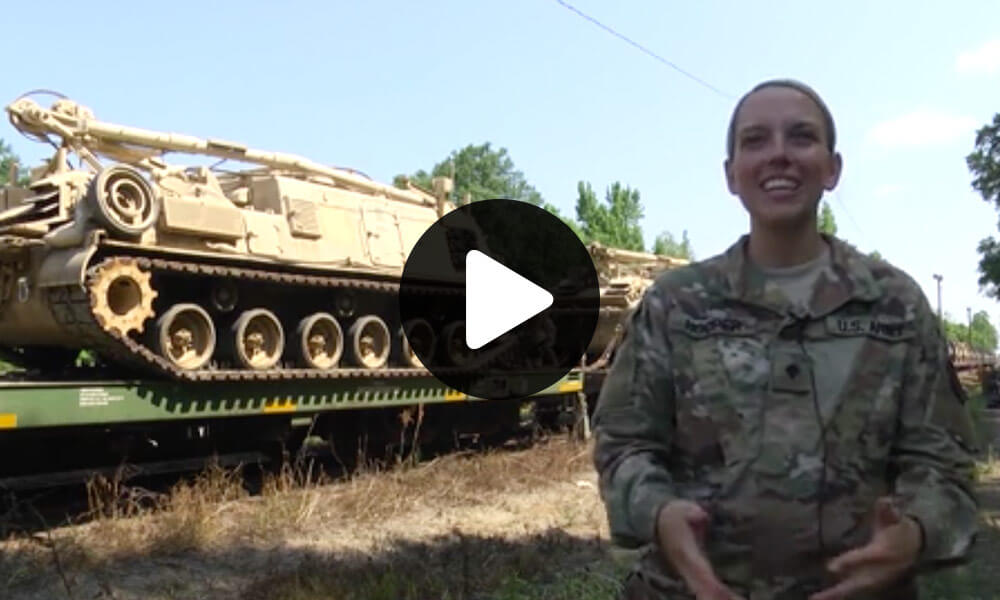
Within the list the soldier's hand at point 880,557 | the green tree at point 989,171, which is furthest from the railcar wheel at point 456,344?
the green tree at point 989,171

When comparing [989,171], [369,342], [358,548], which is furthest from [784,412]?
[989,171]

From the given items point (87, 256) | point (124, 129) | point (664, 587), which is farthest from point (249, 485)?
point (664, 587)

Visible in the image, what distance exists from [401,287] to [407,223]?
3.77 feet

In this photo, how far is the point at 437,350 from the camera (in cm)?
1344

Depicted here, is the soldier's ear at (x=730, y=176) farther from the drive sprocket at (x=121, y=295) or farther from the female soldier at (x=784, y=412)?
the drive sprocket at (x=121, y=295)

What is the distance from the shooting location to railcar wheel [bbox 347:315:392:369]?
11891 mm

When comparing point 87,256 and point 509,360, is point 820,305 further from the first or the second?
point 509,360

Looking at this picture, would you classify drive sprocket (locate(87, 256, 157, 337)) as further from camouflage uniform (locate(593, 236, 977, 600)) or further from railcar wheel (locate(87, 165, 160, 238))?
camouflage uniform (locate(593, 236, 977, 600))

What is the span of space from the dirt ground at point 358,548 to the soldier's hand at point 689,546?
4.19 metres

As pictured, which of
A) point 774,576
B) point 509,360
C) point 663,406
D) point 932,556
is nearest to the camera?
point 932,556

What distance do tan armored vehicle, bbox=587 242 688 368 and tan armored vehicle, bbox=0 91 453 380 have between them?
435 centimetres

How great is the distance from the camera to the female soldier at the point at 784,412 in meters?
1.71

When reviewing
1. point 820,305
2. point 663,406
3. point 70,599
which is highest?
point 820,305
